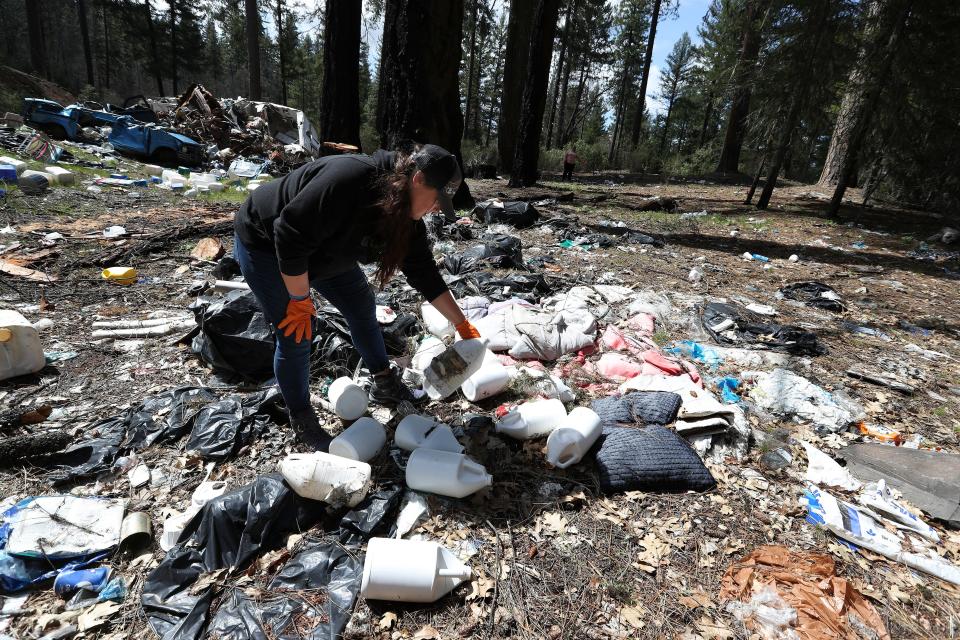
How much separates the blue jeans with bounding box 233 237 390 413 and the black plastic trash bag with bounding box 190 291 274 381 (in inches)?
24.1

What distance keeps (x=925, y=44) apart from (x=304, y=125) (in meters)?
13.1

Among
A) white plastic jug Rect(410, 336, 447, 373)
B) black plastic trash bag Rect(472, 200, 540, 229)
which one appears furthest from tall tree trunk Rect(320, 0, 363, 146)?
white plastic jug Rect(410, 336, 447, 373)

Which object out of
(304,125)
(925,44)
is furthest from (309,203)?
(304,125)

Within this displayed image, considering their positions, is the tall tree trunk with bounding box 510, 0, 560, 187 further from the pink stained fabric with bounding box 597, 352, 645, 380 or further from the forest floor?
the pink stained fabric with bounding box 597, 352, 645, 380

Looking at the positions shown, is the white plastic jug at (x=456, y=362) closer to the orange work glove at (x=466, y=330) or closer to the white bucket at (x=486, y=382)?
the orange work glove at (x=466, y=330)

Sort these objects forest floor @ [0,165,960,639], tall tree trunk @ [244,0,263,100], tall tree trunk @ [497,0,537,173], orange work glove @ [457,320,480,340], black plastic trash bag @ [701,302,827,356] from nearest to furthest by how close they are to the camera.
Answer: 1. forest floor @ [0,165,960,639]
2. orange work glove @ [457,320,480,340]
3. black plastic trash bag @ [701,302,827,356]
4. tall tree trunk @ [497,0,537,173]
5. tall tree trunk @ [244,0,263,100]

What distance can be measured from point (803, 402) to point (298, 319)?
9.82ft

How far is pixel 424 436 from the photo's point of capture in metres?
2.26

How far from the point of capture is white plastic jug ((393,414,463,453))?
2184 millimetres

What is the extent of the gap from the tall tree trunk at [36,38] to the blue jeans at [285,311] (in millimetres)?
27472

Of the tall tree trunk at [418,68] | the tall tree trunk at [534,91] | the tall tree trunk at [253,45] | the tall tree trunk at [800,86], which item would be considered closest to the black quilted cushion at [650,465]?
the tall tree trunk at [418,68]

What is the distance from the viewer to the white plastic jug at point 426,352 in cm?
307

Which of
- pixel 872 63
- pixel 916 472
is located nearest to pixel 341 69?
pixel 872 63

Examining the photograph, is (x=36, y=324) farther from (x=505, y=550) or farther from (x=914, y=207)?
(x=914, y=207)
